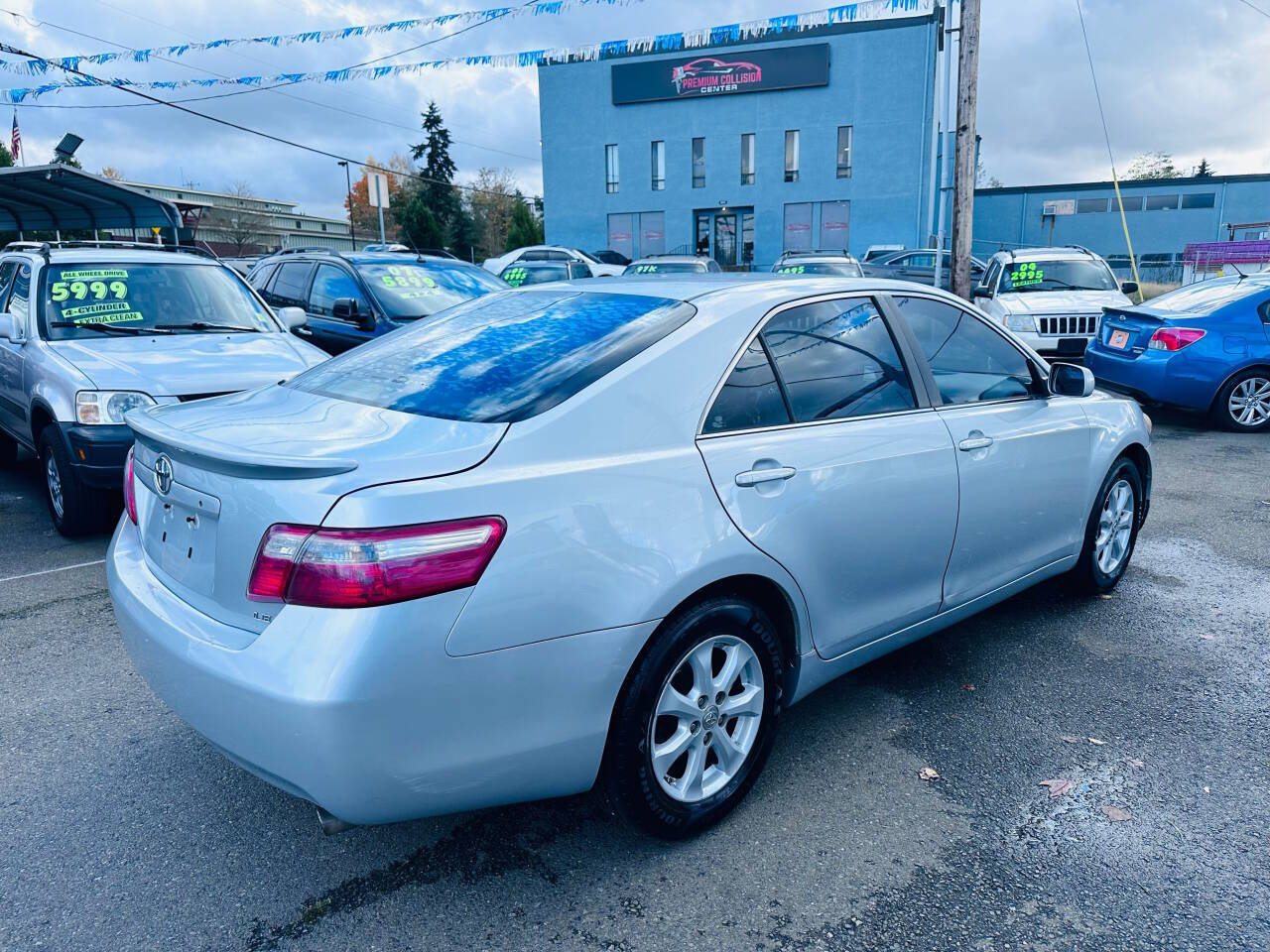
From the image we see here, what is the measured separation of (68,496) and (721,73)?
3718 centimetres

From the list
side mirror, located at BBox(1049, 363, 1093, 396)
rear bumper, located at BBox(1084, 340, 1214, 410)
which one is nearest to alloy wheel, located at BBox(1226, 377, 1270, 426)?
rear bumper, located at BBox(1084, 340, 1214, 410)

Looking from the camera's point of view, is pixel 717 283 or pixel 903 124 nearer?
pixel 717 283

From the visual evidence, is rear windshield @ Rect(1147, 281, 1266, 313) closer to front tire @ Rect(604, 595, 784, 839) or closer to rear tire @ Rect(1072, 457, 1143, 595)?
rear tire @ Rect(1072, 457, 1143, 595)

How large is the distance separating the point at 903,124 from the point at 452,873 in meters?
37.7

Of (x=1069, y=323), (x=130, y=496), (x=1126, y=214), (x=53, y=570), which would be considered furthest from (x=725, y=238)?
(x=130, y=496)

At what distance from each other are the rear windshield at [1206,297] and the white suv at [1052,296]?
1082 mm

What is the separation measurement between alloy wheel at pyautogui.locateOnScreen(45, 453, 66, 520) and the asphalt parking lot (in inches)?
78.0

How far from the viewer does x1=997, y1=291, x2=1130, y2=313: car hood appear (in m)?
11.0

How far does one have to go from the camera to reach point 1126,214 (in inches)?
1620

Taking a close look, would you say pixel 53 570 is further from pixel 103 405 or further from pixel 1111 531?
pixel 1111 531

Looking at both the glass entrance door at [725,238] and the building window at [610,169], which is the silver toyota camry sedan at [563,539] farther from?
the building window at [610,169]

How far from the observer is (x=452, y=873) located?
2568mm

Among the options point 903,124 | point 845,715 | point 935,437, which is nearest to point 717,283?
Result: point 935,437

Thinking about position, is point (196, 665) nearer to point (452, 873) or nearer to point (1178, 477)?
point (452, 873)
